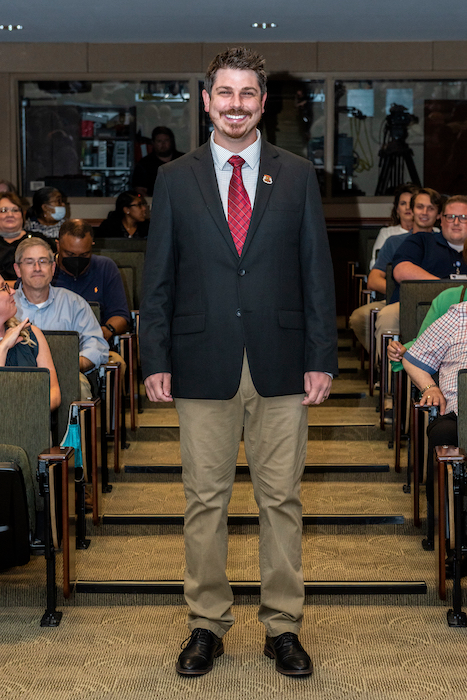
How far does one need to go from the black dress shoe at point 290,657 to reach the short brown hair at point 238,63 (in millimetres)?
1375

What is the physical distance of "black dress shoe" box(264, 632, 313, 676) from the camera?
2.04 m

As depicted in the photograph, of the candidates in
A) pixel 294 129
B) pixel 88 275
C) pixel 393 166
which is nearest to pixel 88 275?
pixel 88 275

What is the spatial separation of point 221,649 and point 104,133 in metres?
6.19

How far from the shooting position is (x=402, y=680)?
6.89 feet

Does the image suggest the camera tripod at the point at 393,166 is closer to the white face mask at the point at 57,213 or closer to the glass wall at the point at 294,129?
the glass wall at the point at 294,129

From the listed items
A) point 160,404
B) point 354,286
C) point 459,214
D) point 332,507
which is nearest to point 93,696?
point 332,507

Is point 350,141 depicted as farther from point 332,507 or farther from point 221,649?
point 221,649

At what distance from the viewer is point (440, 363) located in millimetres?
2936

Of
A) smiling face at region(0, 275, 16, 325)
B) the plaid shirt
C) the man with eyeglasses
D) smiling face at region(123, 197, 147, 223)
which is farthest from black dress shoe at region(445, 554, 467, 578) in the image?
smiling face at region(123, 197, 147, 223)

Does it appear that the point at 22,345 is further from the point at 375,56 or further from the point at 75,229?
the point at 375,56

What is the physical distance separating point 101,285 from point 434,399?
203cm

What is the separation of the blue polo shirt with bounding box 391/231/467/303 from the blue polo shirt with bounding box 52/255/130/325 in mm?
1501

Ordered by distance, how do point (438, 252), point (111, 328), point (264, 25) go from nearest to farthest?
point (111, 328) < point (438, 252) < point (264, 25)

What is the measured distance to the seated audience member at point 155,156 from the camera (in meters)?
7.49
